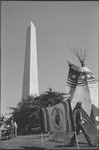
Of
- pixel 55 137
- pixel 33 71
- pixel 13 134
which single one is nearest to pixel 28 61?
pixel 33 71

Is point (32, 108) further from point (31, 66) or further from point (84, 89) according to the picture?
point (84, 89)

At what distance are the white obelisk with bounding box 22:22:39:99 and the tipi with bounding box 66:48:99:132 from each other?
16685 millimetres

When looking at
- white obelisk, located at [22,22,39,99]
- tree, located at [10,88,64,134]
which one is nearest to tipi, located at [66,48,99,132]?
tree, located at [10,88,64,134]

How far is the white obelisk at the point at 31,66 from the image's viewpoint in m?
34.1

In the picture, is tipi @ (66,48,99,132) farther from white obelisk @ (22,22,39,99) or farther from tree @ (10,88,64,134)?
white obelisk @ (22,22,39,99)

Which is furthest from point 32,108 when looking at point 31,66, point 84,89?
point 84,89

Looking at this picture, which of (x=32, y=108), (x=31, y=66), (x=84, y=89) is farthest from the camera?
(x=31, y=66)

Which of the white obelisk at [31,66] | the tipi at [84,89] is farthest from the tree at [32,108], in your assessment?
the tipi at [84,89]

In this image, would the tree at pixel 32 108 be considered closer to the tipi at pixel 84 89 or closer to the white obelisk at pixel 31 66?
the white obelisk at pixel 31 66

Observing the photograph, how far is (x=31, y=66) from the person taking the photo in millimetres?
34562

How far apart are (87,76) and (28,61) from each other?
61.0ft

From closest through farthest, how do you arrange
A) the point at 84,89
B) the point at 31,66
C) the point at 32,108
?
the point at 84,89, the point at 32,108, the point at 31,66

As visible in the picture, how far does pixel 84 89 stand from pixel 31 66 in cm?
1787

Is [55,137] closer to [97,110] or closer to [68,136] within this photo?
[68,136]
